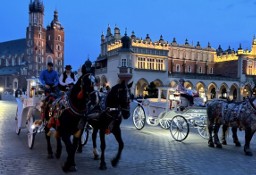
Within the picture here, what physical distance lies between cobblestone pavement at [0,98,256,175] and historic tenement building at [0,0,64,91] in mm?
99778

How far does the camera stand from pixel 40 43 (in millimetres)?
111062

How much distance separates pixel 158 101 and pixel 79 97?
7.67m

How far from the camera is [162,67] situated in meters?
55.8

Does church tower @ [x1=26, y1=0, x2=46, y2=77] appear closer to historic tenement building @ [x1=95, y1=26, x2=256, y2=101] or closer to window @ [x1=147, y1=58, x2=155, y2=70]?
historic tenement building @ [x1=95, y1=26, x2=256, y2=101]

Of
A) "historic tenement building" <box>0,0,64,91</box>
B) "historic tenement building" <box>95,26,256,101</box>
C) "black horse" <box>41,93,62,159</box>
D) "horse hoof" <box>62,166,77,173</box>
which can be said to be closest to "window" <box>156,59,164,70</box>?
"historic tenement building" <box>95,26,256,101</box>

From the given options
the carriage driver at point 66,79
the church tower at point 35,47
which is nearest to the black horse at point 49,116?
the carriage driver at point 66,79

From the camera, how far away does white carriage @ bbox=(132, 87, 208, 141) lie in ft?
37.3

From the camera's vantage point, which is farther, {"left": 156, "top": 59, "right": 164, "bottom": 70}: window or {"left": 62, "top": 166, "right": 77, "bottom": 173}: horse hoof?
{"left": 156, "top": 59, "right": 164, "bottom": 70}: window

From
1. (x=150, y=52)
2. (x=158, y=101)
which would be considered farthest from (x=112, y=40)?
(x=158, y=101)

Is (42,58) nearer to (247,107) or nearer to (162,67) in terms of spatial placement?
(162,67)

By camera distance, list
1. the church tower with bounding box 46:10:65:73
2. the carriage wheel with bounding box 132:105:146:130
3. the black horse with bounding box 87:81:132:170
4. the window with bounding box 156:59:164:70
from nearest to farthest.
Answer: the black horse with bounding box 87:81:132:170, the carriage wheel with bounding box 132:105:146:130, the window with bounding box 156:59:164:70, the church tower with bounding box 46:10:65:73

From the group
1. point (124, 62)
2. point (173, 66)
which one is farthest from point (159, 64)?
point (173, 66)

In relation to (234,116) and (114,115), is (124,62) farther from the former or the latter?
(114,115)

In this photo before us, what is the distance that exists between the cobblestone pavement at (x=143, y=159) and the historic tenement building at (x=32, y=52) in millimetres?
99778
